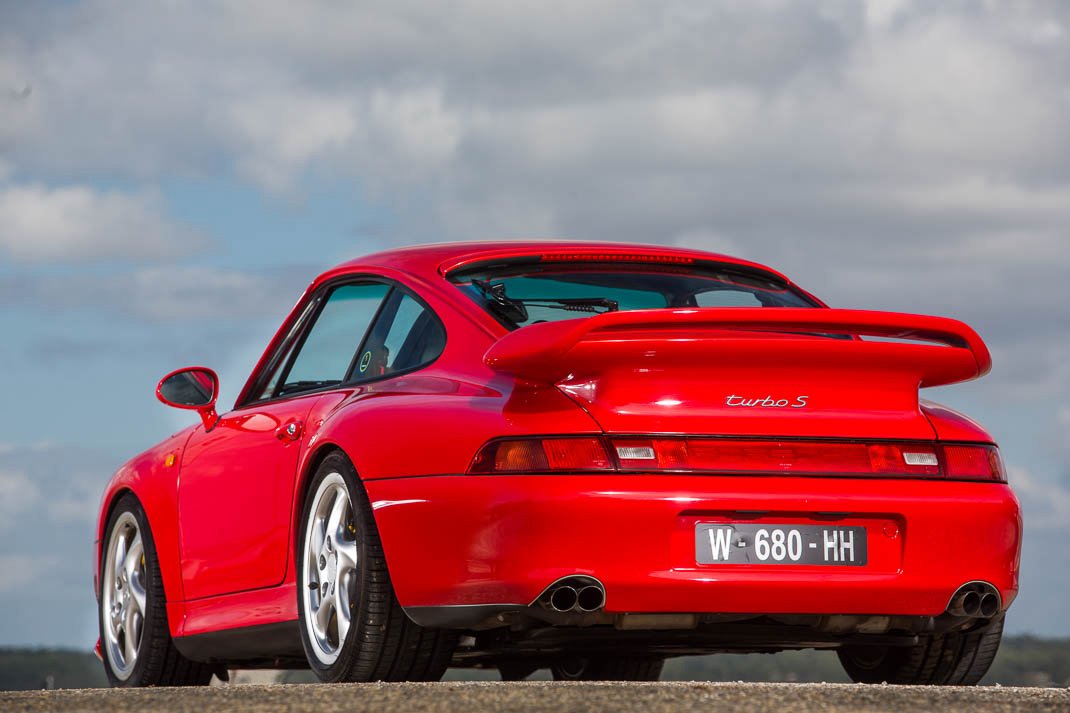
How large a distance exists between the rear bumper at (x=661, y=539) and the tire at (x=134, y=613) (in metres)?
2.40

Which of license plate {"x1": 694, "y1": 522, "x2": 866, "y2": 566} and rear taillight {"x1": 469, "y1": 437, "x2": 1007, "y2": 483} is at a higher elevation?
rear taillight {"x1": 469, "y1": 437, "x2": 1007, "y2": 483}

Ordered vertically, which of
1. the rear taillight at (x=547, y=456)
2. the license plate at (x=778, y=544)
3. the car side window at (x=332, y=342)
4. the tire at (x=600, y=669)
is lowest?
the tire at (x=600, y=669)

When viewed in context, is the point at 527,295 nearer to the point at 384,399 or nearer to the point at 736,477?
the point at 384,399

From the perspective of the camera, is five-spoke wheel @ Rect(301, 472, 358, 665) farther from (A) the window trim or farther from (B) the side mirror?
(B) the side mirror

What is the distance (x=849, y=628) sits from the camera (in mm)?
5301

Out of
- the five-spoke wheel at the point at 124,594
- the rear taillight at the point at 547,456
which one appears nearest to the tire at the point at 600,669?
the five-spoke wheel at the point at 124,594

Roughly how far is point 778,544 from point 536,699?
999 millimetres

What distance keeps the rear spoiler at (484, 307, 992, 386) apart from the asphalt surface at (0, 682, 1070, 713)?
3.10 feet

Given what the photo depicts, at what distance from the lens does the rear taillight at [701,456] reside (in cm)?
495

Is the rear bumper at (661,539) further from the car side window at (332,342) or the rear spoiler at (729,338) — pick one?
the car side window at (332,342)

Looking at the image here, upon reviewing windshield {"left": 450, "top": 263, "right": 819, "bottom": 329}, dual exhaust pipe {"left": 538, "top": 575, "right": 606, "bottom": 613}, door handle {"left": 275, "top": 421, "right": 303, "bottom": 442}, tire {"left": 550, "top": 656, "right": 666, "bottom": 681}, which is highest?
windshield {"left": 450, "top": 263, "right": 819, "bottom": 329}

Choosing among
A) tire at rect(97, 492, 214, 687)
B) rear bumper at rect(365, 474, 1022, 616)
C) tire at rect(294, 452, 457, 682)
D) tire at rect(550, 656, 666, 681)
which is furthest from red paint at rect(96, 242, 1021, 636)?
tire at rect(550, 656, 666, 681)

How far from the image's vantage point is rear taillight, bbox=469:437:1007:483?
195 inches

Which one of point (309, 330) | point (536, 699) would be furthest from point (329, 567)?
point (536, 699)
